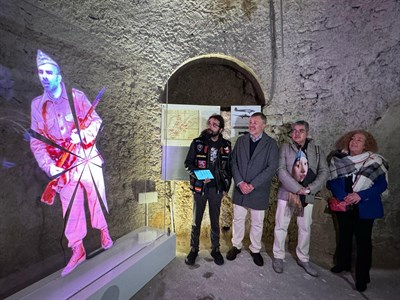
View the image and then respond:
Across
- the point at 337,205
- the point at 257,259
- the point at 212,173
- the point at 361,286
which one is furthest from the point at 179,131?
the point at 361,286

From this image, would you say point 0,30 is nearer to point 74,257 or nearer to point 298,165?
point 74,257

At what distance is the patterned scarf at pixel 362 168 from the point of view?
246cm

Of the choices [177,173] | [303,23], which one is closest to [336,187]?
[177,173]

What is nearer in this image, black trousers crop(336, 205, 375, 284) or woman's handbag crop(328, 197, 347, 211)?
black trousers crop(336, 205, 375, 284)

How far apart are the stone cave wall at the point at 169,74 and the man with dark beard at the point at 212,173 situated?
0.64 metres

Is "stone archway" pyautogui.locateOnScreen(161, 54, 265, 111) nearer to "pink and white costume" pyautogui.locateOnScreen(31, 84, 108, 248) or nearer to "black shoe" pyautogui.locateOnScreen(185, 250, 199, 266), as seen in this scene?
"pink and white costume" pyautogui.locateOnScreen(31, 84, 108, 248)

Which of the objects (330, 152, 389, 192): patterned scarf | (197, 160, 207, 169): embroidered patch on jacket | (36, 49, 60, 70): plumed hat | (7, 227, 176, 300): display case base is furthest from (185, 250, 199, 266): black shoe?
(36, 49, 60, 70): plumed hat

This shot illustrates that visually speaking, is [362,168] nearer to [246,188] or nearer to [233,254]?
[246,188]

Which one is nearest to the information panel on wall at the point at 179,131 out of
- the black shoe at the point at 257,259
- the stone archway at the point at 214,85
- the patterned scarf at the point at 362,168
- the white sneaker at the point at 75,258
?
the stone archway at the point at 214,85

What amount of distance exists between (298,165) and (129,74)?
92.7 inches

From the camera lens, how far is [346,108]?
300cm

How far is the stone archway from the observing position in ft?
11.9

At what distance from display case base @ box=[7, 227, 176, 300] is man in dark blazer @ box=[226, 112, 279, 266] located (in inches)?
37.9

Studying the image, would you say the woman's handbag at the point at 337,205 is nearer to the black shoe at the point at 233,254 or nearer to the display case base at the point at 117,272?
the black shoe at the point at 233,254
